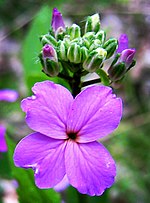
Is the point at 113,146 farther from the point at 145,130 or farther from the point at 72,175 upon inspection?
the point at 72,175

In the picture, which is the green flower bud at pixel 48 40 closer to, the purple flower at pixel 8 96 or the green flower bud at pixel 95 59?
the green flower bud at pixel 95 59

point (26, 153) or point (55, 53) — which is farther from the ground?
point (55, 53)

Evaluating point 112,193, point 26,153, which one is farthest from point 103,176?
point 112,193

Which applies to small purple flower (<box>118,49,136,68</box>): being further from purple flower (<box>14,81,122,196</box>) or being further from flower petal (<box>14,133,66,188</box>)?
flower petal (<box>14,133,66,188</box>)

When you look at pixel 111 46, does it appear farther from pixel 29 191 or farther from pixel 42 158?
pixel 29 191

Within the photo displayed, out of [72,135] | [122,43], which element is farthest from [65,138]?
[122,43]

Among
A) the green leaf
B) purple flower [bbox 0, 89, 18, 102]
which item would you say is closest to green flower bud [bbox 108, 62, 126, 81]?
the green leaf
